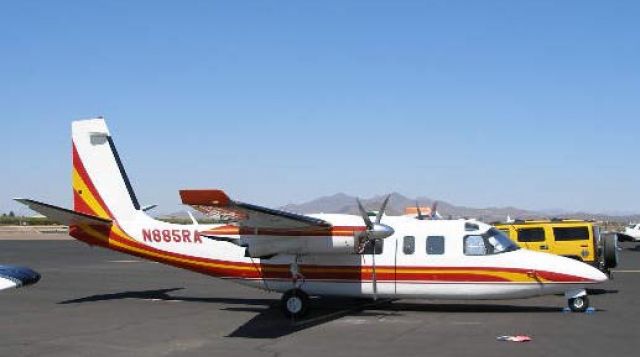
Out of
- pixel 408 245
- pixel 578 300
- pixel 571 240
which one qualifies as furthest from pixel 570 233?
pixel 408 245

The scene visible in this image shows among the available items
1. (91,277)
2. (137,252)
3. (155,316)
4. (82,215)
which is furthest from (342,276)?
(91,277)

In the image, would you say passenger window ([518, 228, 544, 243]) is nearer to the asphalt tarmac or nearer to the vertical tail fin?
the asphalt tarmac

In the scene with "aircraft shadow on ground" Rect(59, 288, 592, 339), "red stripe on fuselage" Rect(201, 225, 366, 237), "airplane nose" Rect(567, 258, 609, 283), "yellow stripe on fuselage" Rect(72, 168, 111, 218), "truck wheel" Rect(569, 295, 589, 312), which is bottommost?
"aircraft shadow on ground" Rect(59, 288, 592, 339)

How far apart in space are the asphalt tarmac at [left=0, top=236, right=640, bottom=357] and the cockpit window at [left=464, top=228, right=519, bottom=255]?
4.98 feet

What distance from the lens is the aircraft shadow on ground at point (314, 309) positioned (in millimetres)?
15210

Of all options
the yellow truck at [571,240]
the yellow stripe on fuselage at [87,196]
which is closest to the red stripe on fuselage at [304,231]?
the yellow stripe on fuselage at [87,196]

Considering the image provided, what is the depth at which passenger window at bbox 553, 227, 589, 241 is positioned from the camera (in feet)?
75.2

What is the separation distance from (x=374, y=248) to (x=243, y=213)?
3481 mm

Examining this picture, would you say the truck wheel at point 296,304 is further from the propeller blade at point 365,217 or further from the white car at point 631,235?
the white car at point 631,235

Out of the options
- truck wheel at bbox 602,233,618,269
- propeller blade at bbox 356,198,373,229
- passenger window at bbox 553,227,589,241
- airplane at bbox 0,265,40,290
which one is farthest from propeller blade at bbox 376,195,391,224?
airplane at bbox 0,265,40,290

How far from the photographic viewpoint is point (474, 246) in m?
16.9

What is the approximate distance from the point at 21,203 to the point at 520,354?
11.4m

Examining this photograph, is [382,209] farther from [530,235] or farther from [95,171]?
[530,235]

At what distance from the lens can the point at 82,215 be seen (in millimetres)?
19297
